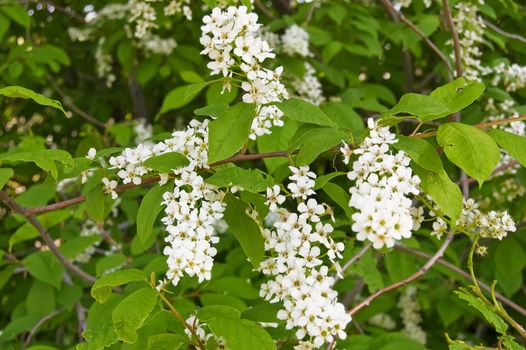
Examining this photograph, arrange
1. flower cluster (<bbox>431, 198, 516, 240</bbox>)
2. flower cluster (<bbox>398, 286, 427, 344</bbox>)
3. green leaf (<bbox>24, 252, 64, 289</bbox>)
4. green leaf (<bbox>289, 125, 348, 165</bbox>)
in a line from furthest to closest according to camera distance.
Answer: flower cluster (<bbox>398, 286, 427, 344</bbox>), green leaf (<bbox>24, 252, 64, 289</bbox>), flower cluster (<bbox>431, 198, 516, 240</bbox>), green leaf (<bbox>289, 125, 348, 165</bbox>)

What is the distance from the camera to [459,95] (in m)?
1.62

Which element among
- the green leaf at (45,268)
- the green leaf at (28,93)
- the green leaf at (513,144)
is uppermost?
the green leaf at (28,93)

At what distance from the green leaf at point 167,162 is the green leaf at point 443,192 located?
632mm

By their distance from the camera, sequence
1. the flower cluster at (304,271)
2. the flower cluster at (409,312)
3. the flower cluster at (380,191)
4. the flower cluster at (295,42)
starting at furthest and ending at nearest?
the flower cluster at (409,312), the flower cluster at (295,42), the flower cluster at (304,271), the flower cluster at (380,191)

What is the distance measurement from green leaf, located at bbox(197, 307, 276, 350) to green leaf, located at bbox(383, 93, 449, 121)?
2.11ft

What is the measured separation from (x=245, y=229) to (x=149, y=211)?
27 centimetres

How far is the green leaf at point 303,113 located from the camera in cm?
164

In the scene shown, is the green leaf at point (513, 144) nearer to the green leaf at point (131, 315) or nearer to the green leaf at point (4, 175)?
the green leaf at point (131, 315)

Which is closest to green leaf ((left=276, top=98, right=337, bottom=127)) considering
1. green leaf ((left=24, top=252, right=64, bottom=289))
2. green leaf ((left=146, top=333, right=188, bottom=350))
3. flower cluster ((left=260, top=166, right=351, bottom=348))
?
flower cluster ((left=260, top=166, right=351, bottom=348))

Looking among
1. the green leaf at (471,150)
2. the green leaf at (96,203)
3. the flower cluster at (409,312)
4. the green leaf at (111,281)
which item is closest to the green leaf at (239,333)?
the green leaf at (111,281)

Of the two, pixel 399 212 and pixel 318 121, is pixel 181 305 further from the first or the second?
pixel 399 212

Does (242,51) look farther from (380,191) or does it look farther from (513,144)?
(513,144)

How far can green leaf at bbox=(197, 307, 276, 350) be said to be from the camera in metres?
1.51

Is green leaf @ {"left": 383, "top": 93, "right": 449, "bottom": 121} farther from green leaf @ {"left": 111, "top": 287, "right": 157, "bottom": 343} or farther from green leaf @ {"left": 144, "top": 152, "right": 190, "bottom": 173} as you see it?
green leaf @ {"left": 111, "top": 287, "right": 157, "bottom": 343}
